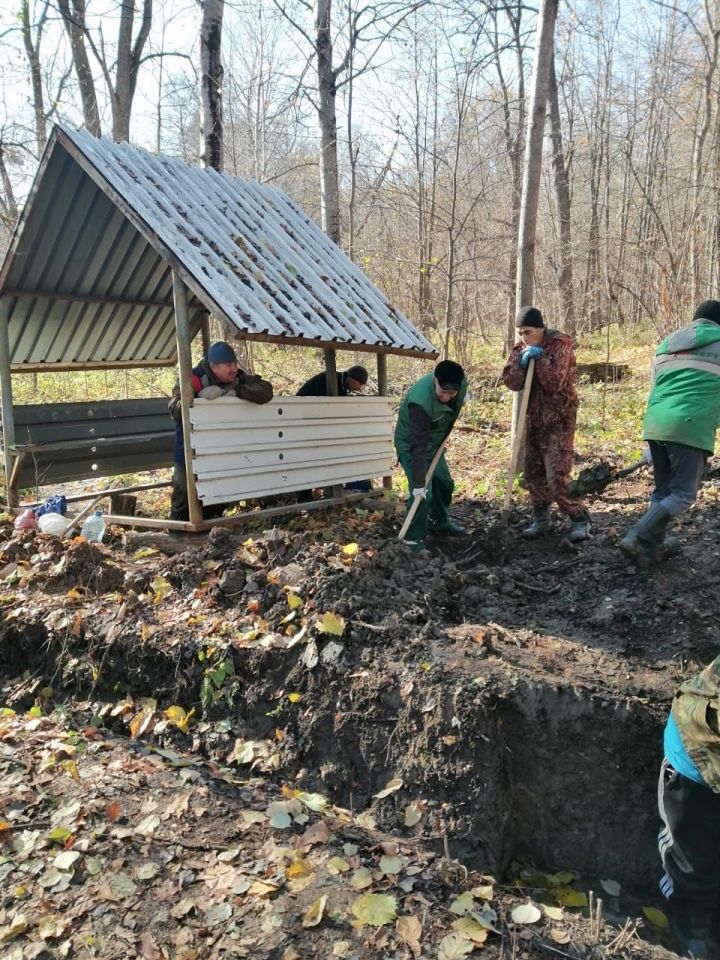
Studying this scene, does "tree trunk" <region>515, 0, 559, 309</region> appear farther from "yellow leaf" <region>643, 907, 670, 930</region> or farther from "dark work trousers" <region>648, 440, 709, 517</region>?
"yellow leaf" <region>643, 907, 670, 930</region>

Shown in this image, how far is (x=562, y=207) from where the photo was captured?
58.2 ft

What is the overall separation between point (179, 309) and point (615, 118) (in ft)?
56.8

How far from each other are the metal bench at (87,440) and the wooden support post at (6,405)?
0.14ft

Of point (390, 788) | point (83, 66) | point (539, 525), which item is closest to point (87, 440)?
point (539, 525)

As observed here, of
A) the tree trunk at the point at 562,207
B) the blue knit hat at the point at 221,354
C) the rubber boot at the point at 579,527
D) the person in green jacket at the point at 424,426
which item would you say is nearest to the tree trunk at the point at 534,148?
the person in green jacket at the point at 424,426

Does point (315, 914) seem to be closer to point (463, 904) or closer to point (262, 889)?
point (262, 889)

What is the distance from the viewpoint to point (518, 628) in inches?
194

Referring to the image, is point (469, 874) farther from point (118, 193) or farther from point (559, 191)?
point (559, 191)

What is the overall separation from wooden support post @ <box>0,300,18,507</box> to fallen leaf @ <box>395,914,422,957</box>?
581 cm

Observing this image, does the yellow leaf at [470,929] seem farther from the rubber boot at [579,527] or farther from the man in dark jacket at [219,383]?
the man in dark jacket at [219,383]

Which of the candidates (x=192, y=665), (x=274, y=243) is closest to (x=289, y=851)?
(x=192, y=665)

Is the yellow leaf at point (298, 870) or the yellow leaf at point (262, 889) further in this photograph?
the yellow leaf at point (298, 870)

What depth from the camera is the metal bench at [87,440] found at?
23.3 feet

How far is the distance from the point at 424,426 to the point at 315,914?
415 centimetres
